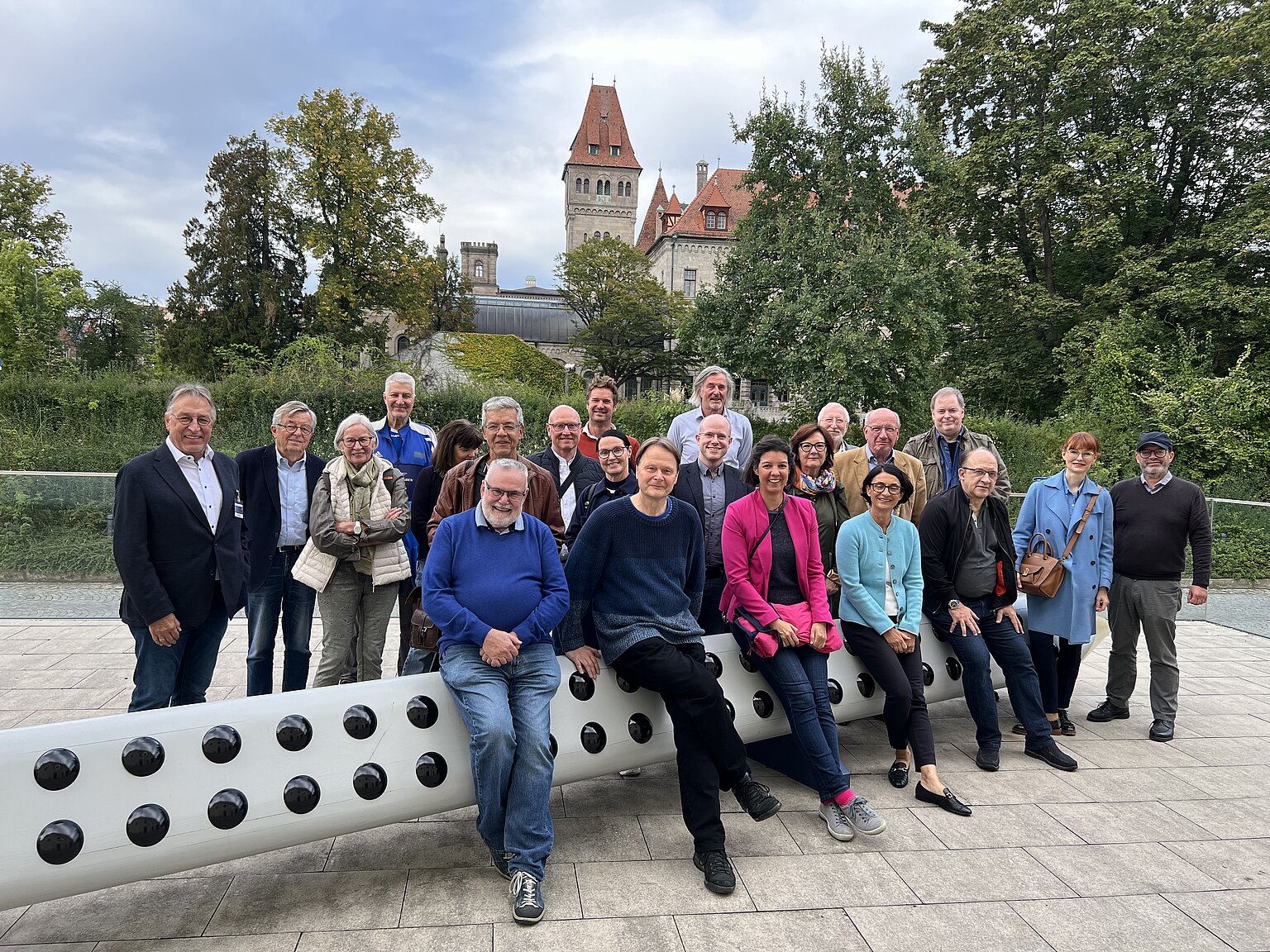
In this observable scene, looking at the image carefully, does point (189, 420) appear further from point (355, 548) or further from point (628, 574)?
point (628, 574)

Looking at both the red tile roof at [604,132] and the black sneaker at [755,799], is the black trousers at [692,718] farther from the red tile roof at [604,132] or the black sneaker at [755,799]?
the red tile roof at [604,132]

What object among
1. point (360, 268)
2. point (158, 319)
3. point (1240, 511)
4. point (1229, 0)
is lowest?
point (1240, 511)

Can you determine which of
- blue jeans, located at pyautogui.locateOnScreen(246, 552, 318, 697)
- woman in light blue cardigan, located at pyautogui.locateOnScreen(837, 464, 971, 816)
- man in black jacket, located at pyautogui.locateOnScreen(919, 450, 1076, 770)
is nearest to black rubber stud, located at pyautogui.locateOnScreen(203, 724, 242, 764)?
blue jeans, located at pyautogui.locateOnScreen(246, 552, 318, 697)

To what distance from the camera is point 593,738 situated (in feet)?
12.5

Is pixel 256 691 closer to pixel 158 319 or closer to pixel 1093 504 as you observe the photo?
pixel 1093 504

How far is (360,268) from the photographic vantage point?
33594 mm

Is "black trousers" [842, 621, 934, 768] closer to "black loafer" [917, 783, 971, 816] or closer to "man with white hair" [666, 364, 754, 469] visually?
"black loafer" [917, 783, 971, 816]

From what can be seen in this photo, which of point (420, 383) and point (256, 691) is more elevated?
point (420, 383)

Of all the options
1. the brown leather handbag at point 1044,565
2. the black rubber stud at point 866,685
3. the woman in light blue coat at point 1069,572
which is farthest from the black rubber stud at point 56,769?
the woman in light blue coat at point 1069,572

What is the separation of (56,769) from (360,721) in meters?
1.01

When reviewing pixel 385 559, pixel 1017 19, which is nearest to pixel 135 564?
pixel 385 559

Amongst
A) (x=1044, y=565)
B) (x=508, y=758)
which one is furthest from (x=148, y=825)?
(x=1044, y=565)

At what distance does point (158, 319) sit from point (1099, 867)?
38.9m

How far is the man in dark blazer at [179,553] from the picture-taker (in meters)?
4.00
